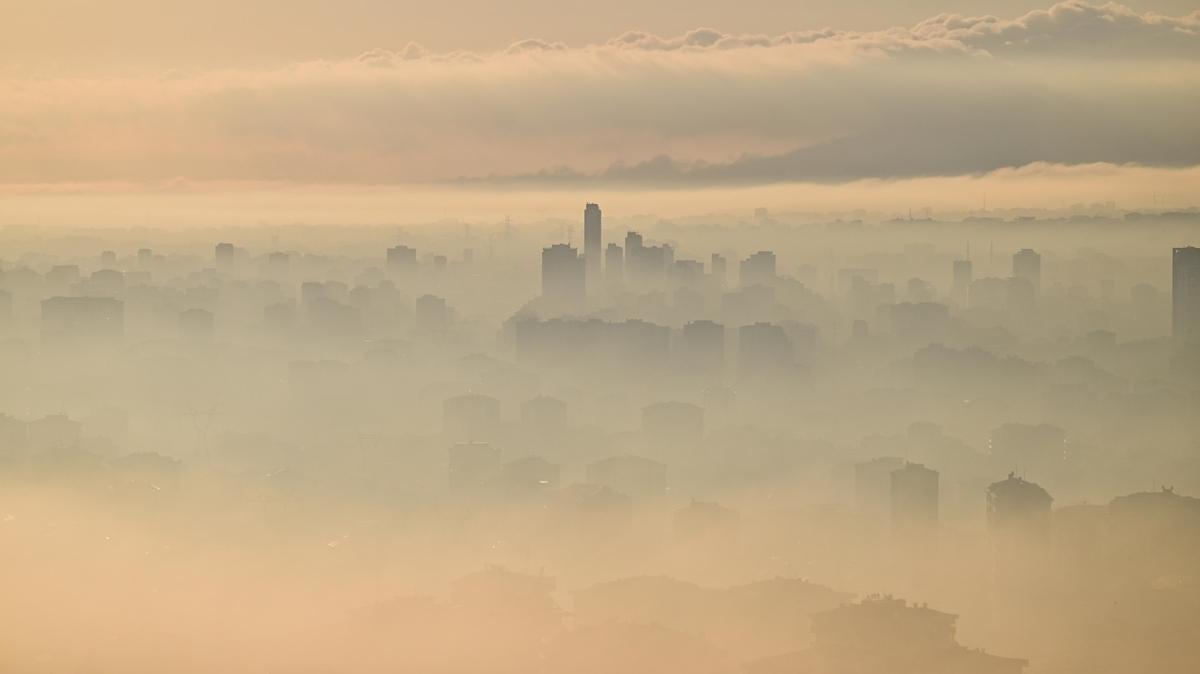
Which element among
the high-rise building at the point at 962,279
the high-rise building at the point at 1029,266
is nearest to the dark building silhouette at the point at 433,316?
the high-rise building at the point at 962,279

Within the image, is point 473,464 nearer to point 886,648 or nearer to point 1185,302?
point 886,648

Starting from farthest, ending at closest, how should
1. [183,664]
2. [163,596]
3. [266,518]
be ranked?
[266,518] < [163,596] < [183,664]

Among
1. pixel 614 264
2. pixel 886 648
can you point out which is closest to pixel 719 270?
pixel 614 264

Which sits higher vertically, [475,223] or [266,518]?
[475,223]

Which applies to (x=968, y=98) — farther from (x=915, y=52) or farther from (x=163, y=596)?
(x=163, y=596)

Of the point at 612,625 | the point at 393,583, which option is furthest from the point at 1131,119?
the point at 393,583

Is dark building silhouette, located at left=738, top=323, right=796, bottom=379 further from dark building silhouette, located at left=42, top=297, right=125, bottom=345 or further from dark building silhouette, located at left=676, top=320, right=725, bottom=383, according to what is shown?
dark building silhouette, located at left=42, top=297, right=125, bottom=345

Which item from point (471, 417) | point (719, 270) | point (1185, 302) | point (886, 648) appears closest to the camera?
point (886, 648)
